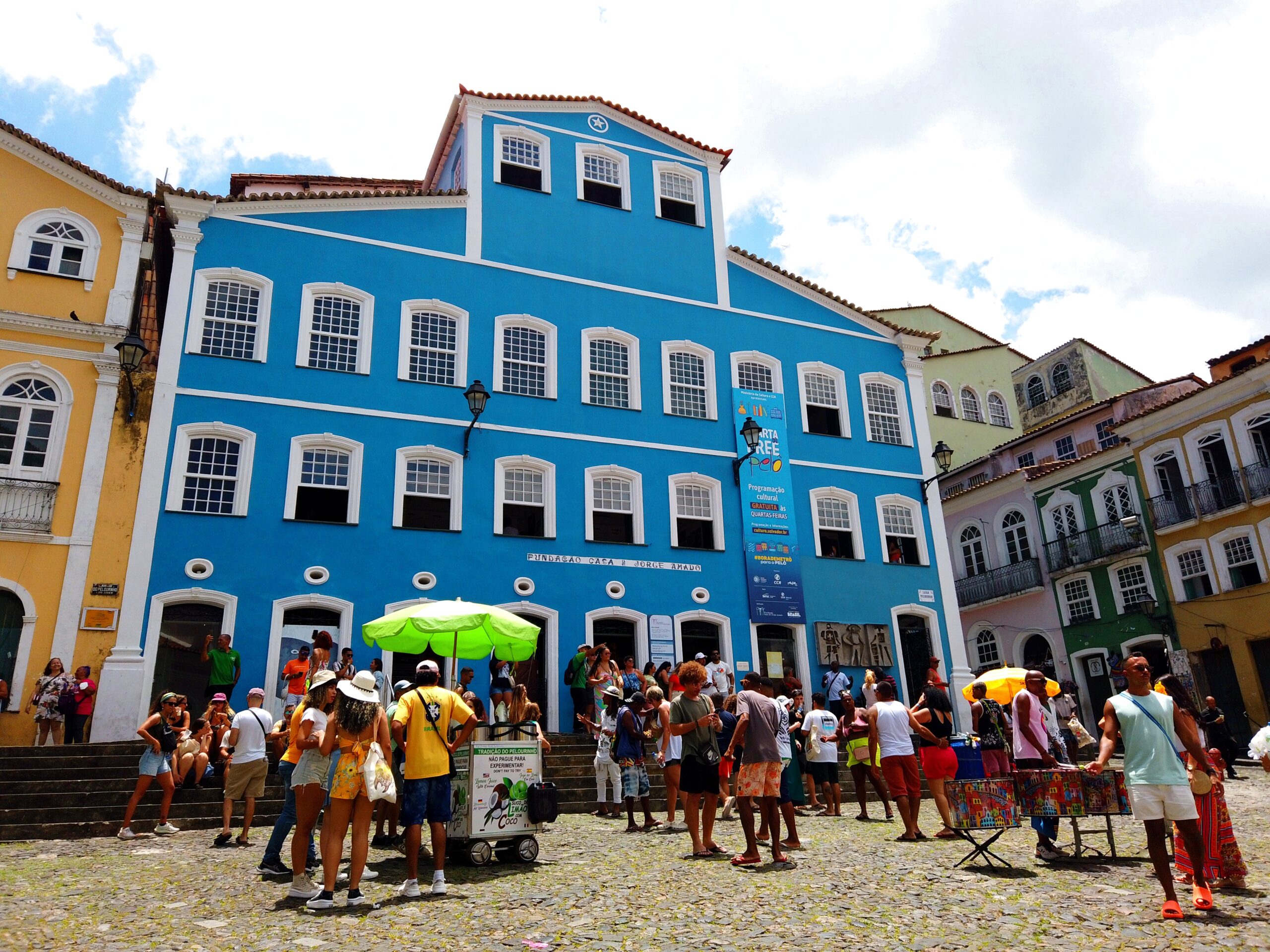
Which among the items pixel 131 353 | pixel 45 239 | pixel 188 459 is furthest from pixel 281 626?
pixel 45 239

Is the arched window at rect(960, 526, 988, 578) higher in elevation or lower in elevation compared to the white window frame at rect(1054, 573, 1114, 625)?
higher

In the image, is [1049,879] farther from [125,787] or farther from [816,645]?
[816,645]

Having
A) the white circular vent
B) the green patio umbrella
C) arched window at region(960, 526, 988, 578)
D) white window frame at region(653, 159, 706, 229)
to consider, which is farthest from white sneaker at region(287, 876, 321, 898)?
arched window at region(960, 526, 988, 578)

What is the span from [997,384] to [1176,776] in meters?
34.3

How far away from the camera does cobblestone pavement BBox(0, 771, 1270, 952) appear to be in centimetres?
602

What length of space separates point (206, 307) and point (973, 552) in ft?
85.8

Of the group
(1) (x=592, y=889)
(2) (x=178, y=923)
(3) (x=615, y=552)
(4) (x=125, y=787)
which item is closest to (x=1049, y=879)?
(1) (x=592, y=889)

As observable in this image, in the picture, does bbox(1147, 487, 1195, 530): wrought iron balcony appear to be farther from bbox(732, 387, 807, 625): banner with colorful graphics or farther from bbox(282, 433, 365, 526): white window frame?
bbox(282, 433, 365, 526): white window frame

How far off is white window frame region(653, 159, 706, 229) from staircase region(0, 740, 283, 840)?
17211 millimetres

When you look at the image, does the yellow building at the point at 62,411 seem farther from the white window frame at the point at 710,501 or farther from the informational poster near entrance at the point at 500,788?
the white window frame at the point at 710,501

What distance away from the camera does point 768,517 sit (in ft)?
71.9

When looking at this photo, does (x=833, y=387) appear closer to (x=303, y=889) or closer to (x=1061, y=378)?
(x=1061, y=378)

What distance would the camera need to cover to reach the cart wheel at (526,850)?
8.90m

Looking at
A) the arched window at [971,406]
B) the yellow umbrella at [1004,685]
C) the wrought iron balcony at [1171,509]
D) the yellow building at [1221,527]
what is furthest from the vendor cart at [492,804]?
the arched window at [971,406]
